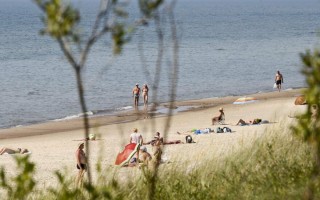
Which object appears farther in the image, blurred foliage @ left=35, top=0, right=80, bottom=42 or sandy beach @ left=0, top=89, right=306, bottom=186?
sandy beach @ left=0, top=89, right=306, bottom=186

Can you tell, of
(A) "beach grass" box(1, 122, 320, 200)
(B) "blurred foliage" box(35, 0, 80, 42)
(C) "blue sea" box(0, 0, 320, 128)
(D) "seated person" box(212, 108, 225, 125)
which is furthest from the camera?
(C) "blue sea" box(0, 0, 320, 128)

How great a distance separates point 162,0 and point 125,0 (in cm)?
28

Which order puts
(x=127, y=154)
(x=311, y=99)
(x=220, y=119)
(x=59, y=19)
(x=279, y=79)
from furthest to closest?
(x=279, y=79) < (x=220, y=119) < (x=127, y=154) < (x=311, y=99) < (x=59, y=19)

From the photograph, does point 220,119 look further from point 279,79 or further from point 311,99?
point 311,99

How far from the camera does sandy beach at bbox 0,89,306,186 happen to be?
21172 millimetres

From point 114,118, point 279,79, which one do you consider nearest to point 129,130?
point 114,118

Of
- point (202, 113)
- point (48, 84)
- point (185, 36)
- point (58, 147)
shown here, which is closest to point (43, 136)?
point (58, 147)

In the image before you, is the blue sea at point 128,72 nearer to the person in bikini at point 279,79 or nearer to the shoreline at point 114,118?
the shoreline at point 114,118

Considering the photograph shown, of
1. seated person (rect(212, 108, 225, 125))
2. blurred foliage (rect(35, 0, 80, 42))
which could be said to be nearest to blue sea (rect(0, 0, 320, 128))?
seated person (rect(212, 108, 225, 125))

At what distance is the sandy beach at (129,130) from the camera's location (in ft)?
69.5

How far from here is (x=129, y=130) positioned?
2855 centimetres

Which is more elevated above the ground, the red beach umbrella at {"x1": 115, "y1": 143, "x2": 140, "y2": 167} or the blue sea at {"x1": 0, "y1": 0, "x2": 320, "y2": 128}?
the blue sea at {"x1": 0, "y1": 0, "x2": 320, "y2": 128}

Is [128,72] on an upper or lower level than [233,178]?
upper

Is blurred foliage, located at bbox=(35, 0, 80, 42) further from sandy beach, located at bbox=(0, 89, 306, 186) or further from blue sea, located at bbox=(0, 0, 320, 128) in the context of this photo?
blue sea, located at bbox=(0, 0, 320, 128)
